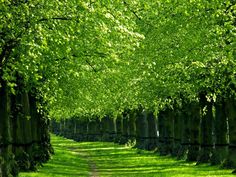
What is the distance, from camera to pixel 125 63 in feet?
108

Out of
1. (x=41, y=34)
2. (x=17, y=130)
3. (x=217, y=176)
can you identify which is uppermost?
(x=41, y=34)

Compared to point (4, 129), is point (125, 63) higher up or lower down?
higher up

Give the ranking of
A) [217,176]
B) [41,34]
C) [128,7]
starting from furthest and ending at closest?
[217,176] → [128,7] → [41,34]

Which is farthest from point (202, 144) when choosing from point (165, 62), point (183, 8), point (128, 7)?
point (128, 7)

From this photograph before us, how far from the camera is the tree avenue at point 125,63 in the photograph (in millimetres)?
20594

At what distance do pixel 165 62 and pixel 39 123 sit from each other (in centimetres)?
1909

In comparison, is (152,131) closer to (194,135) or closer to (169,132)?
(169,132)

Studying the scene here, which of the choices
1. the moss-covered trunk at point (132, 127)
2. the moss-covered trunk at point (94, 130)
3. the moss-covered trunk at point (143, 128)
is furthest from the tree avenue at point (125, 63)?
the moss-covered trunk at point (94, 130)

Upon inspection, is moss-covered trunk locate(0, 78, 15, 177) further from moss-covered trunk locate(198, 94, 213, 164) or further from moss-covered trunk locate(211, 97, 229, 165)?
moss-covered trunk locate(198, 94, 213, 164)

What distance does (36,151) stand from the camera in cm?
4303

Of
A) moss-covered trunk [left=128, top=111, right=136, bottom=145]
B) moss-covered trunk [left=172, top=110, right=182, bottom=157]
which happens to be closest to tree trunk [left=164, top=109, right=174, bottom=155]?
moss-covered trunk [left=172, top=110, right=182, bottom=157]

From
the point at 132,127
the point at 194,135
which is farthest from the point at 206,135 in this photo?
the point at 132,127

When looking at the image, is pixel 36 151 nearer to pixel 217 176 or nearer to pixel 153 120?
pixel 217 176

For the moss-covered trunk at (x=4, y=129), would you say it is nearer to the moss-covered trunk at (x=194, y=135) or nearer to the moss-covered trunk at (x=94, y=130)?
the moss-covered trunk at (x=194, y=135)
